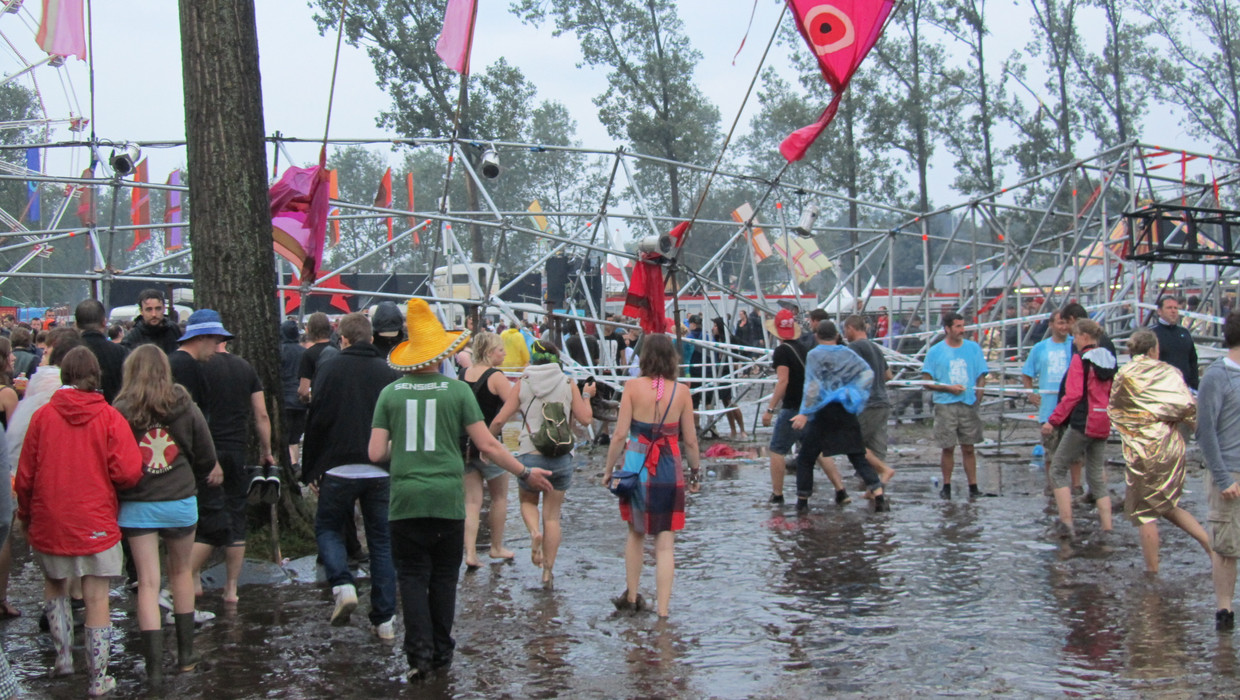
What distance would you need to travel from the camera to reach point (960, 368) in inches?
382

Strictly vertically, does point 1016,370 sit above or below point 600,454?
above

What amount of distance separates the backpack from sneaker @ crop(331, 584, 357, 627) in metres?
1.55

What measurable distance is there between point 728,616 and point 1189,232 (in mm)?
8908

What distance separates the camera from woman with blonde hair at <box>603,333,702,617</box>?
611 cm

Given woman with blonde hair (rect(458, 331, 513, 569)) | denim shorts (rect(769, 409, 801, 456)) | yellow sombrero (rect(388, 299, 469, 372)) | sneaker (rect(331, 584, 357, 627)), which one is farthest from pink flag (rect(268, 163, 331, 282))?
yellow sombrero (rect(388, 299, 469, 372))

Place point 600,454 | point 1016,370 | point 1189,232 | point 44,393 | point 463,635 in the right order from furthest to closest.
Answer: point 1016,370 < point 600,454 < point 1189,232 < point 44,393 < point 463,635

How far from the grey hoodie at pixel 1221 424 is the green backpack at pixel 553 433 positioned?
364 centimetres

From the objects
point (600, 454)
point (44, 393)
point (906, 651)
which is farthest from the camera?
point (600, 454)

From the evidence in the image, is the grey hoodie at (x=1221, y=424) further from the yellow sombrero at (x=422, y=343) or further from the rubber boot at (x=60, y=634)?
the rubber boot at (x=60, y=634)

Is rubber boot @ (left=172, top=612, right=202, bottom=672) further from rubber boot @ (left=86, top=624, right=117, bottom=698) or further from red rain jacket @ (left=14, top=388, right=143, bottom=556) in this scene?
red rain jacket @ (left=14, top=388, right=143, bottom=556)

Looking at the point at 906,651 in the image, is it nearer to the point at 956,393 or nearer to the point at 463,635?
the point at 463,635

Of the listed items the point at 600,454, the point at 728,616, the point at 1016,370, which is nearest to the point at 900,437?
the point at 1016,370

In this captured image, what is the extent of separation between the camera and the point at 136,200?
18.9 meters

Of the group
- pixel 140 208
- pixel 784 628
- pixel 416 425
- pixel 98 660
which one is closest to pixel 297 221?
pixel 416 425
